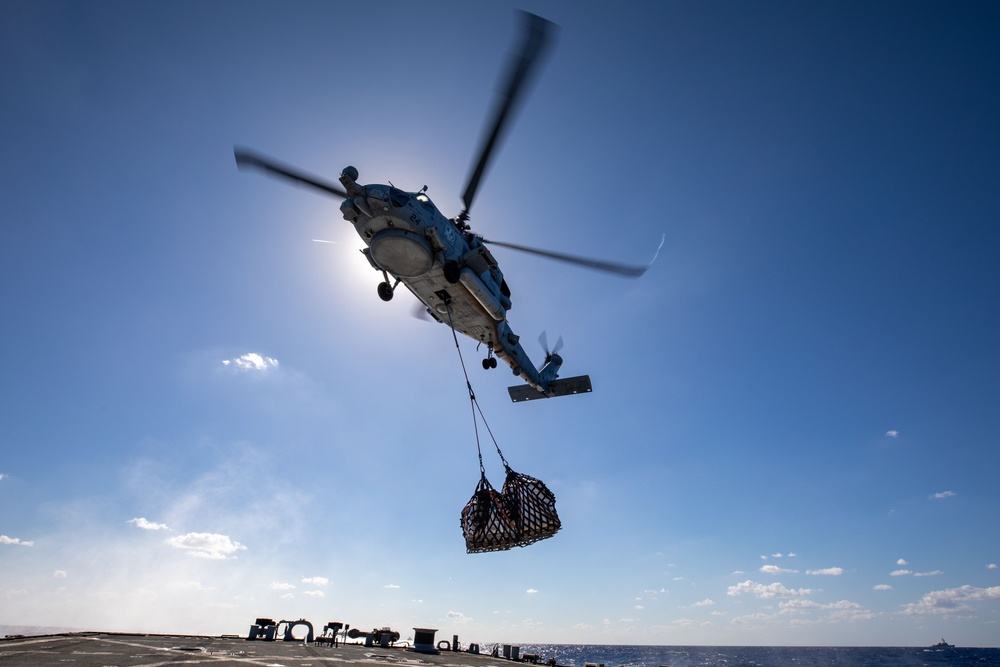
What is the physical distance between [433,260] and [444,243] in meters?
0.70

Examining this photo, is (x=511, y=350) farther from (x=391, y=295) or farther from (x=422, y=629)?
(x=422, y=629)

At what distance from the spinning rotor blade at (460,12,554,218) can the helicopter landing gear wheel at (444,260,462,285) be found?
3268 millimetres

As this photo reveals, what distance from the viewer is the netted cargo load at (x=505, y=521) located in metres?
15.2

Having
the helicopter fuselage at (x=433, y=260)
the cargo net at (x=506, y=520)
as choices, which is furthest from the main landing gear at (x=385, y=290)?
the cargo net at (x=506, y=520)

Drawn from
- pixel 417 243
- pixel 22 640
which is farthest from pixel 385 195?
pixel 22 640

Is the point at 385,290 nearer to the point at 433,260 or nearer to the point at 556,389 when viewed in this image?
the point at 433,260

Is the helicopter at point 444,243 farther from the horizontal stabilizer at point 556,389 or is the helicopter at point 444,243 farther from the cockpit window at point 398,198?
the horizontal stabilizer at point 556,389

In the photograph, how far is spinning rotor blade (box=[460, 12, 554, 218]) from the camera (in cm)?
1182

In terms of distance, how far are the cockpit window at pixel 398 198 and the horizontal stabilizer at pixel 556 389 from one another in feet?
40.6

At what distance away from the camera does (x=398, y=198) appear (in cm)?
1545

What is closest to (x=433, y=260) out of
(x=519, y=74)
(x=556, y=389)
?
(x=519, y=74)

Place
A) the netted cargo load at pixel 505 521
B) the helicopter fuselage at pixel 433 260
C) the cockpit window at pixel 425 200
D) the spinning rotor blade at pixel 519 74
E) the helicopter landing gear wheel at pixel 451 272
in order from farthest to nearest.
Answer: the helicopter landing gear wheel at pixel 451 272 → the cockpit window at pixel 425 200 → the helicopter fuselage at pixel 433 260 → the netted cargo load at pixel 505 521 → the spinning rotor blade at pixel 519 74

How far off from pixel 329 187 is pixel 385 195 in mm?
2436

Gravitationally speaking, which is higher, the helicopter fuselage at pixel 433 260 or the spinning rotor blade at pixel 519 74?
the spinning rotor blade at pixel 519 74
